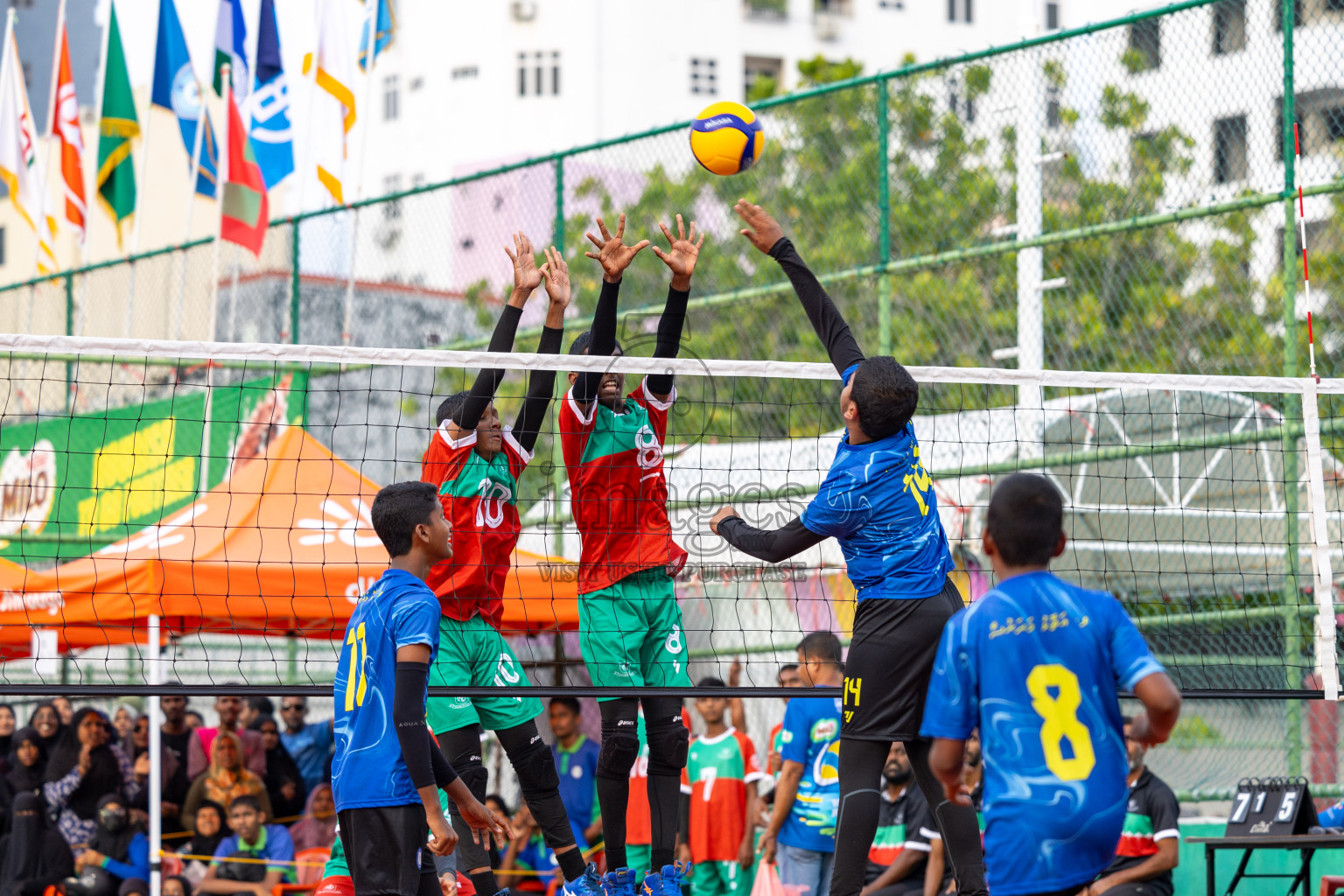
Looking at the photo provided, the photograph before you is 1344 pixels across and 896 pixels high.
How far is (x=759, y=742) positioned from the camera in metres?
12.9

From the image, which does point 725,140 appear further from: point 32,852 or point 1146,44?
point 32,852

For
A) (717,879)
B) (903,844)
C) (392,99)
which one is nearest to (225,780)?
(717,879)

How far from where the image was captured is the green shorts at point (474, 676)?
6.57 m

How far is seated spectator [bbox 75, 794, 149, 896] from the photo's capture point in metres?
11.7

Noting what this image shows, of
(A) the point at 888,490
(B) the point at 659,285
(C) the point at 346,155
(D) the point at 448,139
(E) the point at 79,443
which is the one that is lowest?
(A) the point at 888,490

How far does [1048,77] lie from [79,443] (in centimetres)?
994

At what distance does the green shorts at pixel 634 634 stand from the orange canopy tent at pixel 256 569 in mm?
2919

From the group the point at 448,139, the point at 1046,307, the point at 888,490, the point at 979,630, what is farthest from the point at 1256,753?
the point at 448,139

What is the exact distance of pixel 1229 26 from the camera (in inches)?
389

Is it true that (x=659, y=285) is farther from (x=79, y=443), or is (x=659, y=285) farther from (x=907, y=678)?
(x=907, y=678)

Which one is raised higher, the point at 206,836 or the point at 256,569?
the point at 256,569

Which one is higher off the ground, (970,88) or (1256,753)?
(970,88)

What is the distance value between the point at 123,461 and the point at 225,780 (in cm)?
384

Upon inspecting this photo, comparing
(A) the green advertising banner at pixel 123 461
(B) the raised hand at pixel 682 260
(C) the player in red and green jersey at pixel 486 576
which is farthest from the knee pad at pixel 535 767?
(A) the green advertising banner at pixel 123 461
